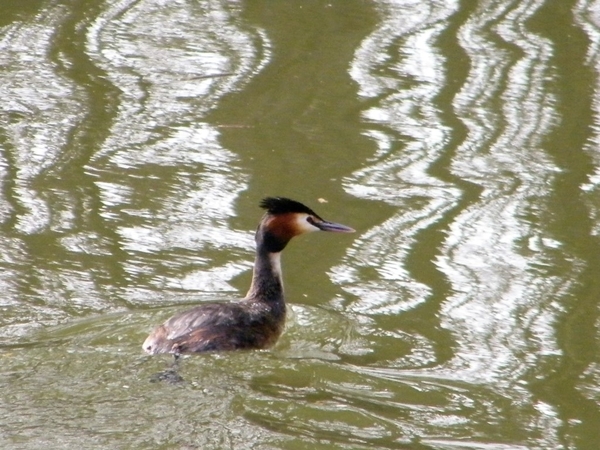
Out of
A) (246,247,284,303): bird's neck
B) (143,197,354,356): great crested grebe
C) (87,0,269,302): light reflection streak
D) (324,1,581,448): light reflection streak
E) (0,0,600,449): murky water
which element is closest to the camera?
(0,0,600,449): murky water

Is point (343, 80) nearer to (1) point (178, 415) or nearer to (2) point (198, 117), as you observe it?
(2) point (198, 117)

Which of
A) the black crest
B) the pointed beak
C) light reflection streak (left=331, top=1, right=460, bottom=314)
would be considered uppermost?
the black crest

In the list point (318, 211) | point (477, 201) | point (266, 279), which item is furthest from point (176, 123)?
point (266, 279)

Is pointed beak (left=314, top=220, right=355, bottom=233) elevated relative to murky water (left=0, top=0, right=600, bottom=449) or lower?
elevated

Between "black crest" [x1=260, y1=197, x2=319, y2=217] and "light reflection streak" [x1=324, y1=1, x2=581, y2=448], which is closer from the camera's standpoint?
"light reflection streak" [x1=324, y1=1, x2=581, y2=448]

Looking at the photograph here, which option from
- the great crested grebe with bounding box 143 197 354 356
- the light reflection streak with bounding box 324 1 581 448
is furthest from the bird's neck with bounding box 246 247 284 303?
the light reflection streak with bounding box 324 1 581 448

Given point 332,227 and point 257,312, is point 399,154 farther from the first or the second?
point 257,312

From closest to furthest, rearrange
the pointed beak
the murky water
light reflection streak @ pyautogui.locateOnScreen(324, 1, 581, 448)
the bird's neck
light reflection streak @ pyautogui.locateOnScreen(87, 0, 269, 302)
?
the murky water, light reflection streak @ pyautogui.locateOnScreen(324, 1, 581, 448), the bird's neck, the pointed beak, light reflection streak @ pyautogui.locateOnScreen(87, 0, 269, 302)

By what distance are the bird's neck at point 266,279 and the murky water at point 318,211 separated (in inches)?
7.0

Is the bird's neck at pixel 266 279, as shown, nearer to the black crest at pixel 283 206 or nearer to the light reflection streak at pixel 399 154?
the black crest at pixel 283 206

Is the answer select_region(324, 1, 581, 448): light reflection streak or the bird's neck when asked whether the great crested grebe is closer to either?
the bird's neck

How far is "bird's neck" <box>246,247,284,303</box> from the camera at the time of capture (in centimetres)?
676

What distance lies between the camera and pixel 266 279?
6.79 metres

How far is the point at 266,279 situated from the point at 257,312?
0.27 meters
